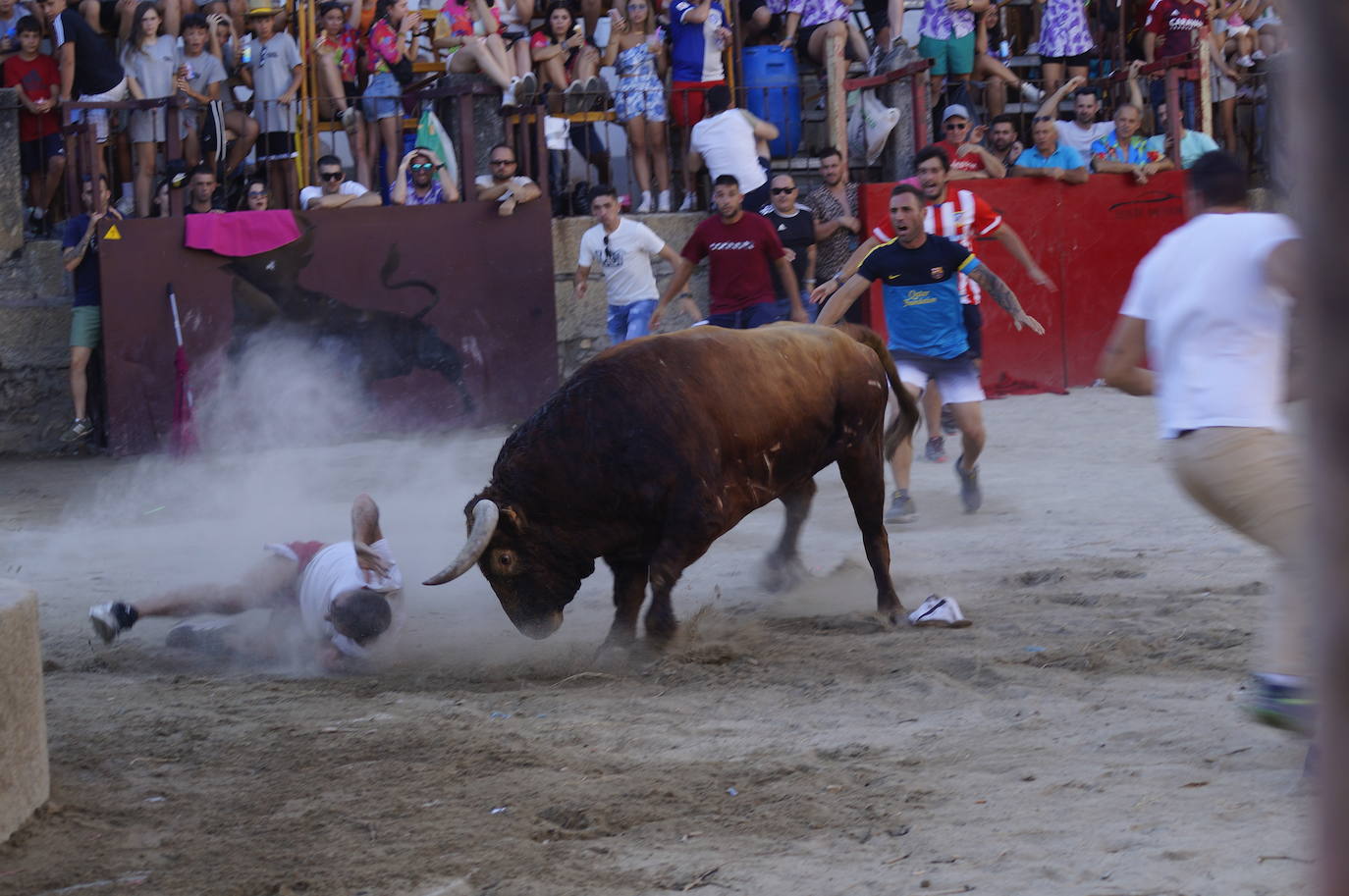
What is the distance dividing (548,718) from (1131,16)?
1329 centimetres

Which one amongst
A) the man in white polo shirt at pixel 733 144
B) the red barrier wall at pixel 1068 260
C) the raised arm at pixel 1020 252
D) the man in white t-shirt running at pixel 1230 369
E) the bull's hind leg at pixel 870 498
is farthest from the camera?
the red barrier wall at pixel 1068 260

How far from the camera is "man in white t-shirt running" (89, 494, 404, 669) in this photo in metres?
5.52

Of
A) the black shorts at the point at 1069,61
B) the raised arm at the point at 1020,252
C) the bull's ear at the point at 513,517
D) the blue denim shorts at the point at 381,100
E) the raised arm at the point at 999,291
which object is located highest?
the black shorts at the point at 1069,61

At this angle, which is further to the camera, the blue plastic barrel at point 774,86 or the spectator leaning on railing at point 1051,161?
the spectator leaning on railing at point 1051,161

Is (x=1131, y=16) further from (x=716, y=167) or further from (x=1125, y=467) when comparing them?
(x=1125, y=467)

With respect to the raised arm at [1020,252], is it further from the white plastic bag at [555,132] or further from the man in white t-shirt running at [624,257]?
the white plastic bag at [555,132]

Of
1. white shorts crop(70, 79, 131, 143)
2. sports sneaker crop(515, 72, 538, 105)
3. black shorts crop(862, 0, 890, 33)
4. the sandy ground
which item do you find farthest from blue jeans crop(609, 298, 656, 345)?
black shorts crop(862, 0, 890, 33)

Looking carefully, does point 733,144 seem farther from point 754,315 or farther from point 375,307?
point 375,307

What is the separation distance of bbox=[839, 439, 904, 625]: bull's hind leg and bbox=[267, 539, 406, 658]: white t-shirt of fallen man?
6.62 ft

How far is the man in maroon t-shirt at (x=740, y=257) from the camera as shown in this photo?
34.3ft

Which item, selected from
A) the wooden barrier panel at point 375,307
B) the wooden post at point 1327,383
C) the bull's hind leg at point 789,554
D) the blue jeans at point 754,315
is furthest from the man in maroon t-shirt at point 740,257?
the wooden post at point 1327,383

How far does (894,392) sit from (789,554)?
3.13 ft

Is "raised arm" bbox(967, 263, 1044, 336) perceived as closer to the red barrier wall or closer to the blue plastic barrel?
the red barrier wall

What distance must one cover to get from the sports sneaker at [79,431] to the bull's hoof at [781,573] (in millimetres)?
7040
